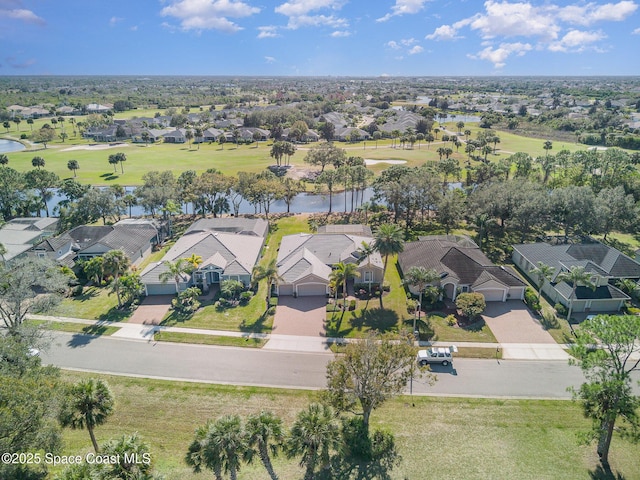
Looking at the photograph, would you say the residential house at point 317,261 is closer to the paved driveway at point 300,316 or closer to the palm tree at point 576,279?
the paved driveway at point 300,316

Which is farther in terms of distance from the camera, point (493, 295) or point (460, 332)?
point (493, 295)

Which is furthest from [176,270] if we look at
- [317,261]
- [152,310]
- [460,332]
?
[460,332]

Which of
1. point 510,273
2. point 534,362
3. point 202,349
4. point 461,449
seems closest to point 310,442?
point 461,449

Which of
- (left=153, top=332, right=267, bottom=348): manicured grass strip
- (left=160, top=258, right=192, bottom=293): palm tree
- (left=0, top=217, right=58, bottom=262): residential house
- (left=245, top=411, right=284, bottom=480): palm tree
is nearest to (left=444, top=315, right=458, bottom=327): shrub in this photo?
(left=153, top=332, right=267, bottom=348): manicured grass strip

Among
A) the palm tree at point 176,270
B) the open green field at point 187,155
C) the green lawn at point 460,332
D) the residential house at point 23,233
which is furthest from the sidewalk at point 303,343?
the open green field at point 187,155

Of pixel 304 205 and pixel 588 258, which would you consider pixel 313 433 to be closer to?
pixel 588 258

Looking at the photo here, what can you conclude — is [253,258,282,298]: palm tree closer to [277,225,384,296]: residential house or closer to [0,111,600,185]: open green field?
[277,225,384,296]: residential house

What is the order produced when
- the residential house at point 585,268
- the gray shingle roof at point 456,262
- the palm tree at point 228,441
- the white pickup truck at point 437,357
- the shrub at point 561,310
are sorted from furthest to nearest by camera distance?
1. the gray shingle roof at point 456,262
2. the residential house at point 585,268
3. the shrub at point 561,310
4. the white pickup truck at point 437,357
5. the palm tree at point 228,441
